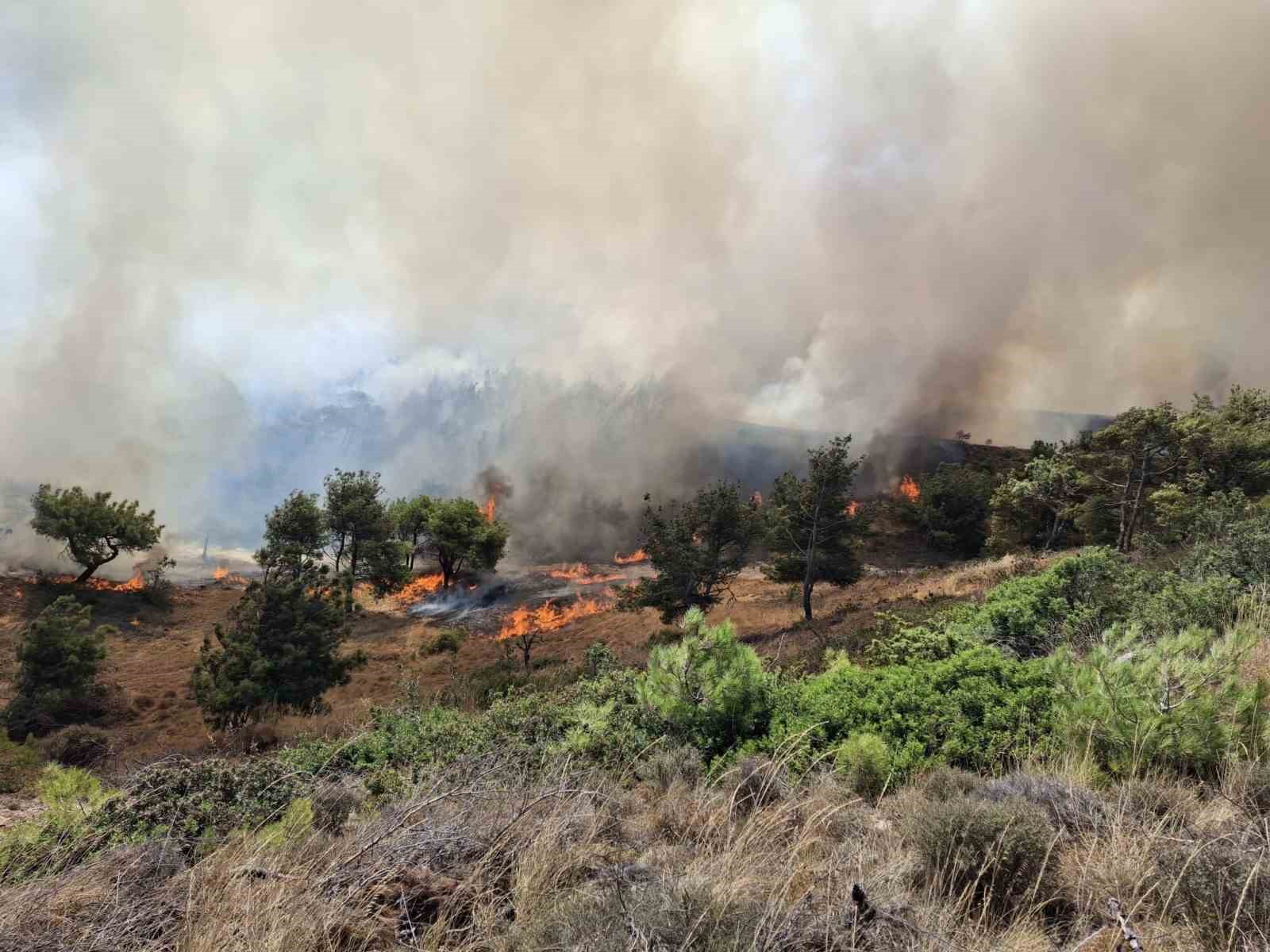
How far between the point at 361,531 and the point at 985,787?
53.4 meters

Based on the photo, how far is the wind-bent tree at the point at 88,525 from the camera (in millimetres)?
48594

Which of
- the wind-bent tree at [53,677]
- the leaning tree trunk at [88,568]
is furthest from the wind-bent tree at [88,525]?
the wind-bent tree at [53,677]

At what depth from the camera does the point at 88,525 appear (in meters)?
49.4

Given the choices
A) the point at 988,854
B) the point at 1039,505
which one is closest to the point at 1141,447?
the point at 1039,505

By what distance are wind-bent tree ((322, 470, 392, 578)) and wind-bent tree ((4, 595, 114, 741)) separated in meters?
24.8

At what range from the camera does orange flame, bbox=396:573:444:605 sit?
189ft

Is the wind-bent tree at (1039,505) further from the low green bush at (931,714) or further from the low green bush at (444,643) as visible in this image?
the low green bush at (444,643)

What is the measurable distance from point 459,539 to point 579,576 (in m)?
13.4

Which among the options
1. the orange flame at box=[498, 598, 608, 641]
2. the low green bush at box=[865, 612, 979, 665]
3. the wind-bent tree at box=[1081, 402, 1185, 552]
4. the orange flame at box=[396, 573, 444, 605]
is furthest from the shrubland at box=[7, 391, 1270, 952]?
the orange flame at box=[396, 573, 444, 605]

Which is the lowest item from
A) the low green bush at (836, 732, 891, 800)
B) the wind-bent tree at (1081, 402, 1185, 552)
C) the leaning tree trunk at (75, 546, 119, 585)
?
the low green bush at (836, 732, 891, 800)

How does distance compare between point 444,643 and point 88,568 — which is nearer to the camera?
point 444,643

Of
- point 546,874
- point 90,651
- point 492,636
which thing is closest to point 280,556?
point 90,651

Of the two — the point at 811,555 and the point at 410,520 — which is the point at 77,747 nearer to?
the point at 811,555

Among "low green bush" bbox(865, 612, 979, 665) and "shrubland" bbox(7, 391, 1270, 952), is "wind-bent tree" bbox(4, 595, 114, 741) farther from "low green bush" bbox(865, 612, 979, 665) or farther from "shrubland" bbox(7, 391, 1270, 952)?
"low green bush" bbox(865, 612, 979, 665)
